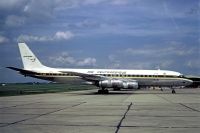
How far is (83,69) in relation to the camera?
4425 centimetres

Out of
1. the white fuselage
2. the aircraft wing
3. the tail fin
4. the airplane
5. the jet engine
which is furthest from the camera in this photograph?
the tail fin

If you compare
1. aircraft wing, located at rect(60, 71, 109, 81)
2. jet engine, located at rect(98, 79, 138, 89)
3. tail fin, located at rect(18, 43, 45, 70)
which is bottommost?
jet engine, located at rect(98, 79, 138, 89)

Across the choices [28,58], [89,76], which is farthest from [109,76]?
[28,58]

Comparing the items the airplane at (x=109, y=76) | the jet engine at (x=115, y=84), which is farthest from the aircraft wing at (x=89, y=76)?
the jet engine at (x=115, y=84)

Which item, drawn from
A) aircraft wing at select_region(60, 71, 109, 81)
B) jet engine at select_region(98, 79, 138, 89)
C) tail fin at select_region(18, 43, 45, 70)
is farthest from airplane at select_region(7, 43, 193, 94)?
jet engine at select_region(98, 79, 138, 89)

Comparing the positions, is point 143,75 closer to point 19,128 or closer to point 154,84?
point 154,84

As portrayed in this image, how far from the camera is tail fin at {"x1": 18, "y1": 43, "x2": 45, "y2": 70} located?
45281 millimetres

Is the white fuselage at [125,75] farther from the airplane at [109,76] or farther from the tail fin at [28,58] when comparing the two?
the tail fin at [28,58]

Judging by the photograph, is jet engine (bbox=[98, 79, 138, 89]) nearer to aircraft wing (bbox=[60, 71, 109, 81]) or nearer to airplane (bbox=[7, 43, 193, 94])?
airplane (bbox=[7, 43, 193, 94])

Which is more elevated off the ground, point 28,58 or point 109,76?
point 28,58

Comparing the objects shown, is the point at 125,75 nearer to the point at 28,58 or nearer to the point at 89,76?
the point at 89,76

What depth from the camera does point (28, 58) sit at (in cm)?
4572

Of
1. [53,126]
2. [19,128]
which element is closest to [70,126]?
[53,126]

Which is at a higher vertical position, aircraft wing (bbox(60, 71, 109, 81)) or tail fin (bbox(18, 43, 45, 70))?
tail fin (bbox(18, 43, 45, 70))
